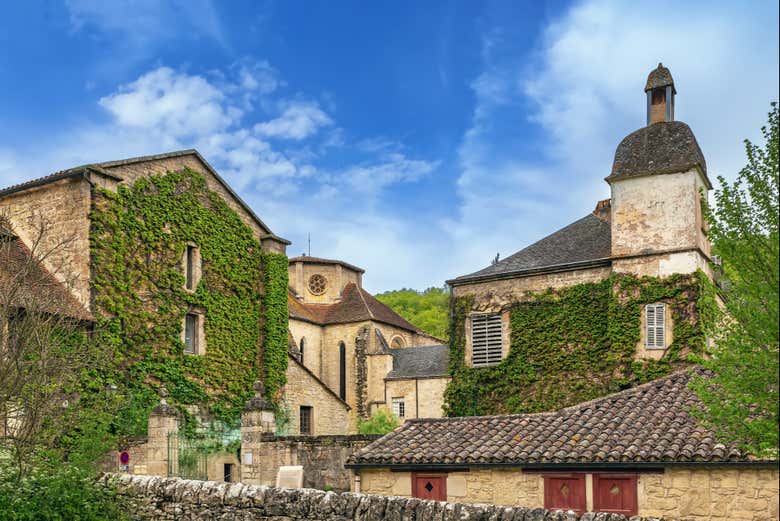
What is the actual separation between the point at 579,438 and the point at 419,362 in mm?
32374

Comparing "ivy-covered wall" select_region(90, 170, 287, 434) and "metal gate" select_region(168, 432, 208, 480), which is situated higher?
"ivy-covered wall" select_region(90, 170, 287, 434)

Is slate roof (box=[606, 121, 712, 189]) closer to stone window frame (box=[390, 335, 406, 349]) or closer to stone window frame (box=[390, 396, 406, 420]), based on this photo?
stone window frame (box=[390, 396, 406, 420])

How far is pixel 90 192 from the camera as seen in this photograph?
23.4 m

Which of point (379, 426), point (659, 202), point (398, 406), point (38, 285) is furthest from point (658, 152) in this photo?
point (398, 406)

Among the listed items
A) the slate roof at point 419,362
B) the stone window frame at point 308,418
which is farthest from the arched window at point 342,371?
the stone window frame at point 308,418

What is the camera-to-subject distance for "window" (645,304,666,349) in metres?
22.8

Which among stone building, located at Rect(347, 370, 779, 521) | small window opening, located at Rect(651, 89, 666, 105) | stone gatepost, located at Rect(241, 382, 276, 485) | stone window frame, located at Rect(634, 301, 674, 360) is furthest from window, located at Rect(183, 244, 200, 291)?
small window opening, located at Rect(651, 89, 666, 105)

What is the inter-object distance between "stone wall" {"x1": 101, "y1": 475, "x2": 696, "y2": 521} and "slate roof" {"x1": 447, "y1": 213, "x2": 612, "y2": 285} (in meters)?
15.7

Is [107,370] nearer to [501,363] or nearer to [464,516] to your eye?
[501,363]

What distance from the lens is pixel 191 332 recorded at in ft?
88.0

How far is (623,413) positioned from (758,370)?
8.67 metres

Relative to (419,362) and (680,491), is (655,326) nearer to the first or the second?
(680,491)

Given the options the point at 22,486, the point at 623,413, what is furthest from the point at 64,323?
the point at 623,413

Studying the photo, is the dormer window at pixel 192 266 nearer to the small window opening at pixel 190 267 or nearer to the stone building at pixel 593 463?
the small window opening at pixel 190 267
